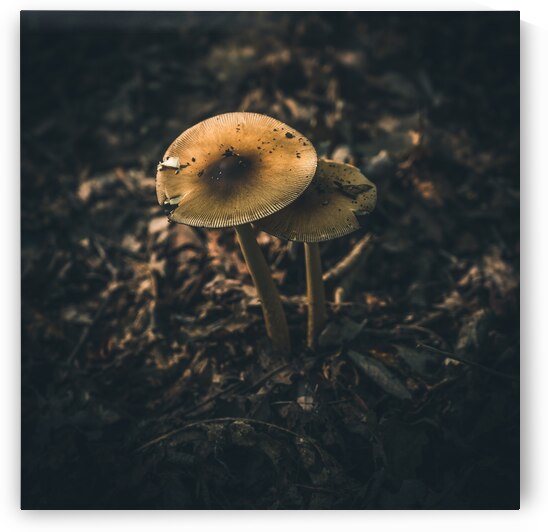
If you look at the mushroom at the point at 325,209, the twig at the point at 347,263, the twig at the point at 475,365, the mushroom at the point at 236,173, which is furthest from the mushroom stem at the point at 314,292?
the twig at the point at 475,365

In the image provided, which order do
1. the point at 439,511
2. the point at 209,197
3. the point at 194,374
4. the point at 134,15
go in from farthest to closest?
the point at 134,15
the point at 194,374
the point at 439,511
the point at 209,197

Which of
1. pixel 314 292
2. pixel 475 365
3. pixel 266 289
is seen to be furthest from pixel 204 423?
pixel 475 365

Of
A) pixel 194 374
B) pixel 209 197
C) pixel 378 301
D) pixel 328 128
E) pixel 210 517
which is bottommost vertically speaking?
pixel 210 517

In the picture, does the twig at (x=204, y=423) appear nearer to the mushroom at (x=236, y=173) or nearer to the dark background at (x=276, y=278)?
the dark background at (x=276, y=278)

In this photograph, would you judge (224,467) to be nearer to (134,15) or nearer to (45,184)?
(45,184)

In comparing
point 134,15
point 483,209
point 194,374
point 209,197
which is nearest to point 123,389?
point 194,374

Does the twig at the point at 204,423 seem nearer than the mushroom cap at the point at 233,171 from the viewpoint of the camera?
No

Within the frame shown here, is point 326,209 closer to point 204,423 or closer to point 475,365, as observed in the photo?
point 475,365
